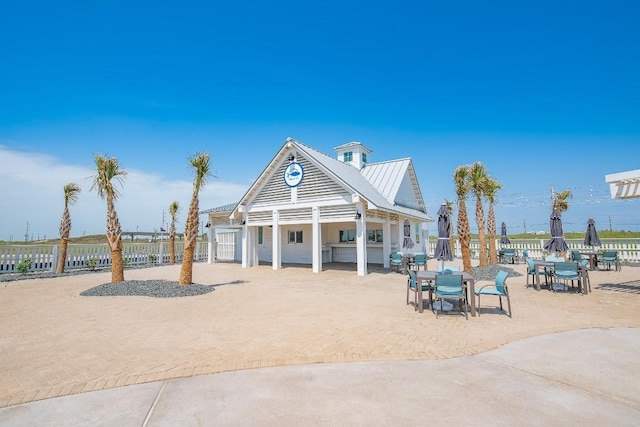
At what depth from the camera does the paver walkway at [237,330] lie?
174 inches

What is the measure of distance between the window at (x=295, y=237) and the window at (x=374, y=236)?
15.5 feet

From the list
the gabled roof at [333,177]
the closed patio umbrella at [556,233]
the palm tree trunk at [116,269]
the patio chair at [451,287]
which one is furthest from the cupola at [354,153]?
the patio chair at [451,287]

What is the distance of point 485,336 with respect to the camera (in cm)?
576

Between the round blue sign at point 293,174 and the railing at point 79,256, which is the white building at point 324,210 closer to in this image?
the round blue sign at point 293,174

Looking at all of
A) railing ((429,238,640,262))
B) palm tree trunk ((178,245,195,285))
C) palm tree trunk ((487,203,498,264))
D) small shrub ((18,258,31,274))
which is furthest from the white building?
small shrub ((18,258,31,274))

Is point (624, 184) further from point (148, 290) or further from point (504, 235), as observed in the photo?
point (148, 290)

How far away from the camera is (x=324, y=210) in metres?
16.2

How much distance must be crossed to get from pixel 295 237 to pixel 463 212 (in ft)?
37.3

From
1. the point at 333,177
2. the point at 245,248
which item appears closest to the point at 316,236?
the point at 333,177

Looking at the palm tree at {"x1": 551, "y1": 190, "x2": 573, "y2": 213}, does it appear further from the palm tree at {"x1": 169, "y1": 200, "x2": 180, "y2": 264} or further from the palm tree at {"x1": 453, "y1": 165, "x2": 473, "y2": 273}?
the palm tree at {"x1": 169, "y1": 200, "x2": 180, "y2": 264}

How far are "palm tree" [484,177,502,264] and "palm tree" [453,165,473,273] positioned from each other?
3.25 metres

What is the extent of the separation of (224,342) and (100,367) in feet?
5.86

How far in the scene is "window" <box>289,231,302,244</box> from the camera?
71.4 feet

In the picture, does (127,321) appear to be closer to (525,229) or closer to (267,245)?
(267,245)
